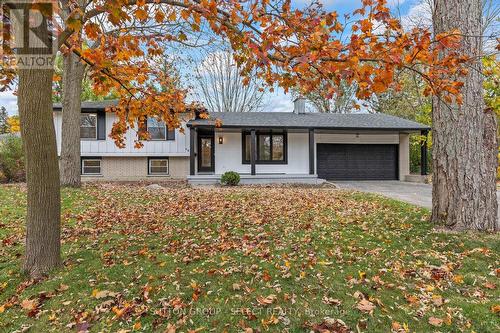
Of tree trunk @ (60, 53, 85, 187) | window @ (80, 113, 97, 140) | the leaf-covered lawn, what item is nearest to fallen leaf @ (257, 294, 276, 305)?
the leaf-covered lawn

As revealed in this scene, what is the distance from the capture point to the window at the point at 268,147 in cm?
1549

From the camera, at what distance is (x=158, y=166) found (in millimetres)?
15969

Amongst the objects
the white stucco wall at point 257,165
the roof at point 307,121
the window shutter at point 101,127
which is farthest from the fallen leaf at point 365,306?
the window shutter at point 101,127

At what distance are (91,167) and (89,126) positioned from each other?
2157 millimetres

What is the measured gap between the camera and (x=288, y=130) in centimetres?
1512

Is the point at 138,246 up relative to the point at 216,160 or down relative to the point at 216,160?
down

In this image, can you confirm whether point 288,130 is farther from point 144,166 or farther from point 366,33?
point 366,33

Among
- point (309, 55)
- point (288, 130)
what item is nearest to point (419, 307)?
point (309, 55)

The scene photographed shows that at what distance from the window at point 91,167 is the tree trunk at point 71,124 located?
19.7 ft

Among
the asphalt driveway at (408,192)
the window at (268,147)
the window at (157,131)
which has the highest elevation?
the window at (157,131)

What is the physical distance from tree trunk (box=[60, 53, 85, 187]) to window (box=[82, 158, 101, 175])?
601 centimetres

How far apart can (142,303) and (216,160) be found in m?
12.6

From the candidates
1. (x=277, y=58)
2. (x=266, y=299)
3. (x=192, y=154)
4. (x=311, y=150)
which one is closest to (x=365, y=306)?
(x=266, y=299)

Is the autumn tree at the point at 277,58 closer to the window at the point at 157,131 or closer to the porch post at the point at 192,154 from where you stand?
the porch post at the point at 192,154
